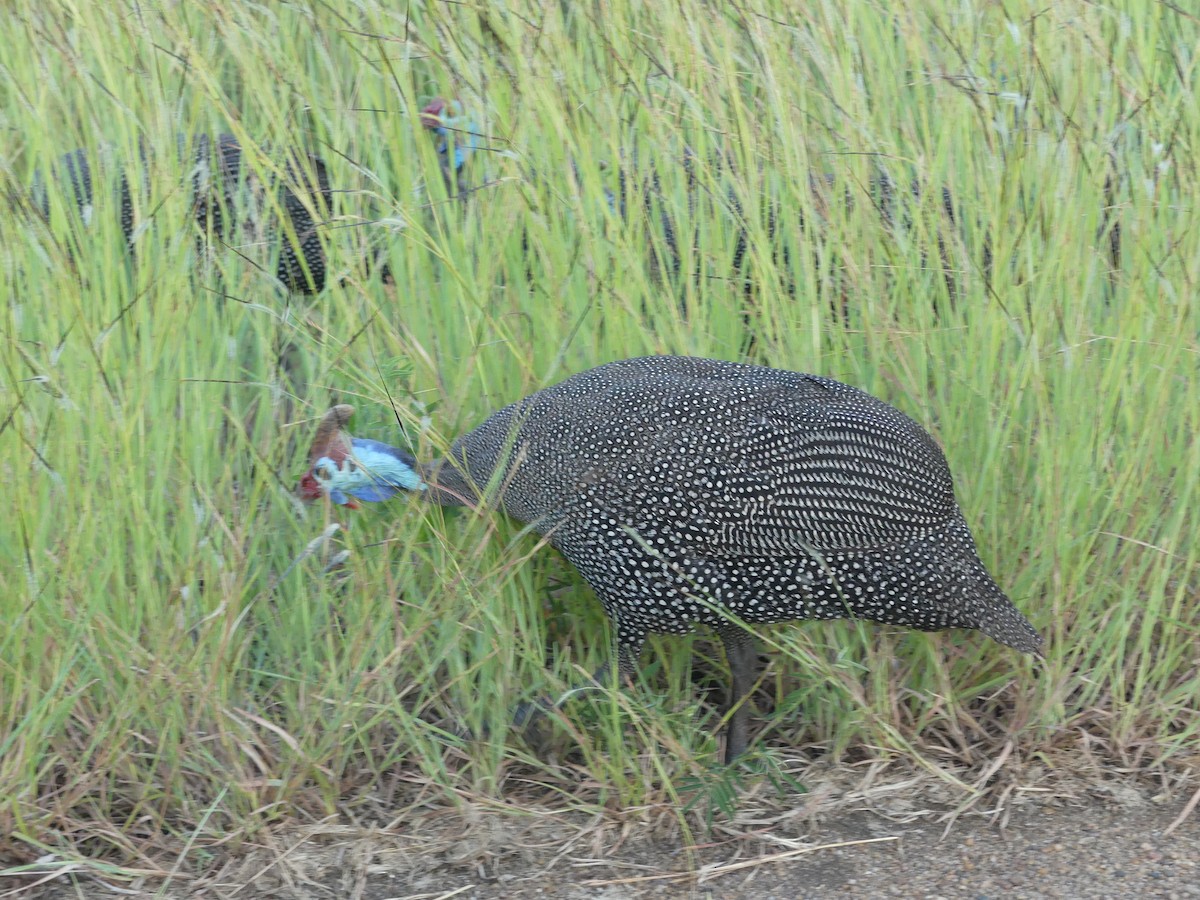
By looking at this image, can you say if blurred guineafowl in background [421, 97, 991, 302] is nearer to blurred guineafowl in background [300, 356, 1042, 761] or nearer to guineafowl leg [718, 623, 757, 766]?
blurred guineafowl in background [300, 356, 1042, 761]

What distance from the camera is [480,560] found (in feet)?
8.30

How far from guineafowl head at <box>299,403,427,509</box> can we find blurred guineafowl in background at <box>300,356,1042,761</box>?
0.44ft

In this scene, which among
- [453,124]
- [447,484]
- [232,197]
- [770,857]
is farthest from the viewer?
[453,124]

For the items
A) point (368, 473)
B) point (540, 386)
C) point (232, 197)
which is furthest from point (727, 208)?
point (232, 197)

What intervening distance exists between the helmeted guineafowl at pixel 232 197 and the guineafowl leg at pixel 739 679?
113 cm

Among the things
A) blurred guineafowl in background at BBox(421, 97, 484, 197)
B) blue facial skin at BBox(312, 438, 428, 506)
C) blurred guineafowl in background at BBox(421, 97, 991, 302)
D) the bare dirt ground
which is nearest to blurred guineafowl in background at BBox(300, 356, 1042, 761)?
blue facial skin at BBox(312, 438, 428, 506)

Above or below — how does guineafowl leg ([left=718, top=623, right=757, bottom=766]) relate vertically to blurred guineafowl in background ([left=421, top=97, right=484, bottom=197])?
below

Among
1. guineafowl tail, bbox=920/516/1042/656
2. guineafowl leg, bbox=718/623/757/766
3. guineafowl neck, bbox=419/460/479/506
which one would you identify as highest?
guineafowl neck, bbox=419/460/479/506

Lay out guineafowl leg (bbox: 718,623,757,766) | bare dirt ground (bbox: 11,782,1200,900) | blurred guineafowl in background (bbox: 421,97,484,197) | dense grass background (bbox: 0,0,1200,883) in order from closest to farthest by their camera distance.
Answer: bare dirt ground (bbox: 11,782,1200,900) → dense grass background (bbox: 0,0,1200,883) → guineafowl leg (bbox: 718,623,757,766) → blurred guineafowl in background (bbox: 421,97,484,197)

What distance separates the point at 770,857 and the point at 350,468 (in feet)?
3.34

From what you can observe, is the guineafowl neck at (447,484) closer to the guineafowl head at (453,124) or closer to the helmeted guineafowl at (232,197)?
the helmeted guineafowl at (232,197)

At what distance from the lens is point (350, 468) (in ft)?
8.31

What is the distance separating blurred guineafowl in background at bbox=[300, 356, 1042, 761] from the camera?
2.28 meters

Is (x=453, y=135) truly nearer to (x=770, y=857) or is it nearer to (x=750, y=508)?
(x=750, y=508)
